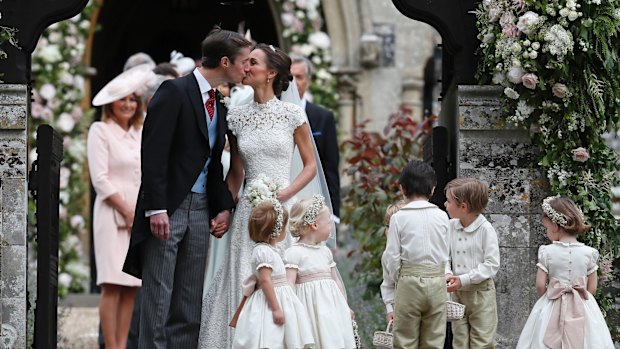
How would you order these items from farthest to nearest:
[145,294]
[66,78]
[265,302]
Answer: [66,78]
[145,294]
[265,302]

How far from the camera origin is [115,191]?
26.8 feet

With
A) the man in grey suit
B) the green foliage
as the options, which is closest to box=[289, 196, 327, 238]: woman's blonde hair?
the man in grey suit

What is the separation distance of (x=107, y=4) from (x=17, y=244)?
8.00 m

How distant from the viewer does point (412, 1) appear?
270 inches

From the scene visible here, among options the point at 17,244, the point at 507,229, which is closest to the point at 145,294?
the point at 17,244

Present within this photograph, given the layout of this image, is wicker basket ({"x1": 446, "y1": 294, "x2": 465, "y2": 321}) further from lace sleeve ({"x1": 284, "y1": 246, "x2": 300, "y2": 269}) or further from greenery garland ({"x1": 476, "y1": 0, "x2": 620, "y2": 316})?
greenery garland ({"x1": 476, "y1": 0, "x2": 620, "y2": 316})

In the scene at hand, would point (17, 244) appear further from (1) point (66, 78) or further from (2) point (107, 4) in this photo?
(2) point (107, 4)

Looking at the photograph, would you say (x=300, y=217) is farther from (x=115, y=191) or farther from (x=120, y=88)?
(x=120, y=88)

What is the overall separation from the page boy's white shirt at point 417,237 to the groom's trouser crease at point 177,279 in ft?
3.36

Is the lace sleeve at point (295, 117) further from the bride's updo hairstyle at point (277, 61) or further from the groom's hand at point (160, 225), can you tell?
the groom's hand at point (160, 225)

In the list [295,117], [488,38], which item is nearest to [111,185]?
[295,117]

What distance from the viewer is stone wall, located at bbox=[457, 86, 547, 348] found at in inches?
267

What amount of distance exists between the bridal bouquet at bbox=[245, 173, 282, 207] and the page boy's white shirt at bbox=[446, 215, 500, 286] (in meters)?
0.89

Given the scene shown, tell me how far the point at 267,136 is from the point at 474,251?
122 cm
